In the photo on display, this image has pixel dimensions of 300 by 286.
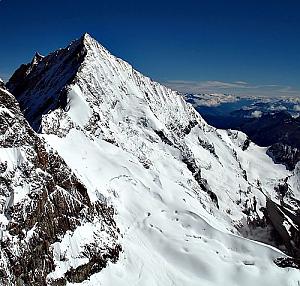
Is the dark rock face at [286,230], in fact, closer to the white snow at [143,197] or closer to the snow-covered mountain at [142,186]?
the snow-covered mountain at [142,186]

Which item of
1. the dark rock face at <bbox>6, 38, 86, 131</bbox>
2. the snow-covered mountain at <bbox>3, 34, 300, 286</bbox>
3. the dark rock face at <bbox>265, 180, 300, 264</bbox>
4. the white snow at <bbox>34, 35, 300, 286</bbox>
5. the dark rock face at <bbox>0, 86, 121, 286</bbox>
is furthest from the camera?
the dark rock face at <bbox>6, 38, 86, 131</bbox>

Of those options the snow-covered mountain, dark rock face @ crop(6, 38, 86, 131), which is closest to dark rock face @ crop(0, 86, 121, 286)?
the snow-covered mountain

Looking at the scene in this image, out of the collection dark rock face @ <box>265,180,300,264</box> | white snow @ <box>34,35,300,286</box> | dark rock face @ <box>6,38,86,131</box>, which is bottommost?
dark rock face @ <box>265,180,300,264</box>

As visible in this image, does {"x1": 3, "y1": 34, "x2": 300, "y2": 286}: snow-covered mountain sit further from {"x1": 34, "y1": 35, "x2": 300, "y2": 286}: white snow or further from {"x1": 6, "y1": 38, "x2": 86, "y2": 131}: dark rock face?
{"x1": 6, "y1": 38, "x2": 86, "y2": 131}: dark rock face

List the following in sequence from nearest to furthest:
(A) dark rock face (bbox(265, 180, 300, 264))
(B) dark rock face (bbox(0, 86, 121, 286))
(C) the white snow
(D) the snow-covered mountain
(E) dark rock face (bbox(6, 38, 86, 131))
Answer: (B) dark rock face (bbox(0, 86, 121, 286)) < (D) the snow-covered mountain < (C) the white snow < (A) dark rock face (bbox(265, 180, 300, 264)) < (E) dark rock face (bbox(6, 38, 86, 131))

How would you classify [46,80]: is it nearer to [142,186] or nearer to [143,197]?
[142,186]

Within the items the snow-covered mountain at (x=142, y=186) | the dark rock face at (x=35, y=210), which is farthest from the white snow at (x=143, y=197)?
the dark rock face at (x=35, y=210)
